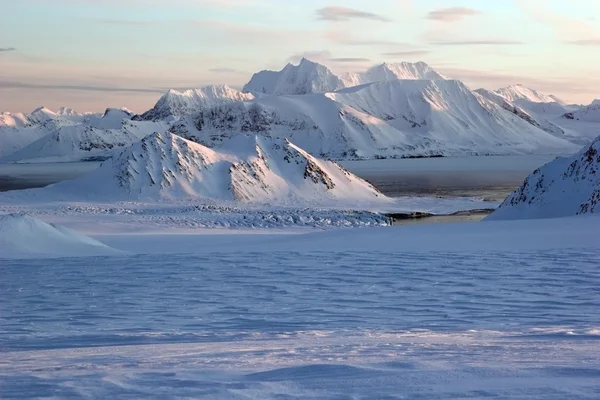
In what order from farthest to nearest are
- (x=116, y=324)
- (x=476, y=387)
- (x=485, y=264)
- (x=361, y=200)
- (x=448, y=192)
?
1. (x=448, y=192)
2. (x=361, y=200)
3. (x=485, y=264)
4. (x=116, y=324)
5. (x=476, y=387)

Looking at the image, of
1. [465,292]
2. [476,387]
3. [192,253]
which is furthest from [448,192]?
[476,387]

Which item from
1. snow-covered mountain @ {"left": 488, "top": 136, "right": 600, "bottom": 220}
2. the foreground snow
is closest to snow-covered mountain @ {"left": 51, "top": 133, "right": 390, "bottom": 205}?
snow-covered mountain @ {"left": 488, "top": 136, "right": 600, "bottom": 220}

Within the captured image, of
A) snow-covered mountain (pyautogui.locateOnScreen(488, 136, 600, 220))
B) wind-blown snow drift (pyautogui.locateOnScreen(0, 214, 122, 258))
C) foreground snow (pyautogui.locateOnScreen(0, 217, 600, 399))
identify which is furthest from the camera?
snow-covered mountain (pyautogui.locateOnScreen(488, 136, 600, 220))

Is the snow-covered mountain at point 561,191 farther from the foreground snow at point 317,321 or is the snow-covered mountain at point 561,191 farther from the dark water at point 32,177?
the dark water at point 32,177

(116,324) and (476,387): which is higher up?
(476,387)

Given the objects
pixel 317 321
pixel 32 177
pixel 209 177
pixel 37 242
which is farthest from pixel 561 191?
pixel 32 177

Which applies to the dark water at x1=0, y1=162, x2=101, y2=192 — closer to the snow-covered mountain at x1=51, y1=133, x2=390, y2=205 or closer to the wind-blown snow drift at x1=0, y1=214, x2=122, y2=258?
the snow-covered mountain at x1=51, y1=133, x2=390, y2=205

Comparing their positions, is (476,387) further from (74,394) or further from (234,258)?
(234,258)
